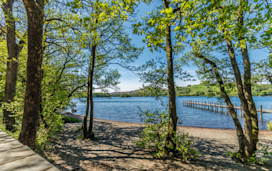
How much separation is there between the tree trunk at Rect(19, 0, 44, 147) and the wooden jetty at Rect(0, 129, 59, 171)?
5.86 ft

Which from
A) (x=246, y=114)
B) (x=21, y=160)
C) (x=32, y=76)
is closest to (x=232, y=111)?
(x=246, y=114)

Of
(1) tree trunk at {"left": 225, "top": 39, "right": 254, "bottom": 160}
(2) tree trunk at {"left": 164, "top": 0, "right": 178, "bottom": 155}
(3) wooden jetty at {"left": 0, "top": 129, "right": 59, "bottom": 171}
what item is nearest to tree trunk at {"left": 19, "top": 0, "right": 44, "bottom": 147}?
(3) wooden jetty at {"left": 0, "top": 129, "right": 59, "bottom": 171}

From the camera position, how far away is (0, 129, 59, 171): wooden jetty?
1.23 m

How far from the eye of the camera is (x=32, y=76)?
3518 millimetres

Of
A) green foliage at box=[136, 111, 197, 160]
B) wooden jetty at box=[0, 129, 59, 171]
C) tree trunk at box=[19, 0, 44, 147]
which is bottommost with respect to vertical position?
green foliage at box=[136, 111, 197, 160]

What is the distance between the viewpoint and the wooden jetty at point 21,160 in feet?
4.05

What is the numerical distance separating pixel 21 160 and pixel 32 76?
2769mm

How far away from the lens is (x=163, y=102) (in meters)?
6.22

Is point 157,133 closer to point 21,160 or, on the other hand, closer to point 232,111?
point 232,111

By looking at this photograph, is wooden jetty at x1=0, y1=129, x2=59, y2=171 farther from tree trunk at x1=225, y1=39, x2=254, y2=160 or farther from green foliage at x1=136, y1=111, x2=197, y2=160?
tree trunk at x1=225, y1=39, x2=254, y2=160

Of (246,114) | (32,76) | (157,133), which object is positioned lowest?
(157,133)

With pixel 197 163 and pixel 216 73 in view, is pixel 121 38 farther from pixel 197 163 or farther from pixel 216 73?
pixel 197 163

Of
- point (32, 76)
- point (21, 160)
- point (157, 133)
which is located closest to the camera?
point (21, 160)

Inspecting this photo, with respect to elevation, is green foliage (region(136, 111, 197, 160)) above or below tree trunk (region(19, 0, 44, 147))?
below
